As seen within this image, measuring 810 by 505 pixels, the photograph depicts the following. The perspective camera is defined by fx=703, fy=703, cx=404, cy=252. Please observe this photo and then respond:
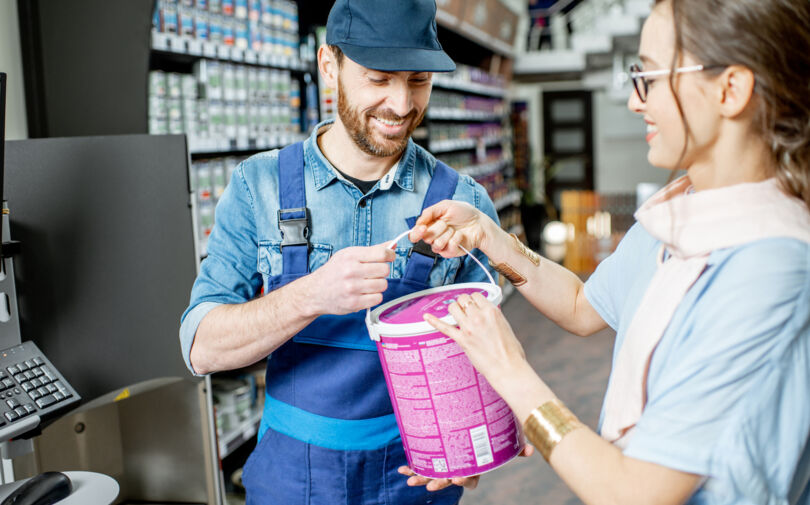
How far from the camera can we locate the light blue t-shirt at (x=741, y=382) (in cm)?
91

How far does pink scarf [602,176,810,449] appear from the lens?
97 cm

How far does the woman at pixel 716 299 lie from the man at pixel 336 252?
48cm

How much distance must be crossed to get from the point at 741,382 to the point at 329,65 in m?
1.10

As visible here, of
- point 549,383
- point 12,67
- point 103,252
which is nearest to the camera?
point 103,252

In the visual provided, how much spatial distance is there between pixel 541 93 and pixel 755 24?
12.1 m

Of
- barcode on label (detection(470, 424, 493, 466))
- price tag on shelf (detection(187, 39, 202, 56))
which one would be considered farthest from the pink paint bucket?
price tag on shelf (detection(187, 39, 202, 56))

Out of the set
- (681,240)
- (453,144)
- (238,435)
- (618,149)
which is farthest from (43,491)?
(618,149)

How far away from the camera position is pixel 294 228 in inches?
58.4

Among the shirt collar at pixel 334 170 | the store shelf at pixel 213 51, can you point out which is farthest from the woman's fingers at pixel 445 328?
the store shelf at pixel 213 51

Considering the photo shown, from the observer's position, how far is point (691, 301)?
3.22 feet

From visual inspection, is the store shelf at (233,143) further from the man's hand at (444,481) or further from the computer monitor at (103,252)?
the man's hand at (444,481)

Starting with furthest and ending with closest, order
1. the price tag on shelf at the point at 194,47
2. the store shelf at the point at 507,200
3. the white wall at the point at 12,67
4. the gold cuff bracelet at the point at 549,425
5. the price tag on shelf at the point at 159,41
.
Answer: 1. the store shelf at the point at 507,200
2. the price tag on shelf at the point at 194,47
3. the price tag on shelf at the point at 159,41
4. the white wall at the point at 12,67
5. the gold cuff bracelet at the point at 549,425

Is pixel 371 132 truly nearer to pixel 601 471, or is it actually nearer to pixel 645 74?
pixel 645 74

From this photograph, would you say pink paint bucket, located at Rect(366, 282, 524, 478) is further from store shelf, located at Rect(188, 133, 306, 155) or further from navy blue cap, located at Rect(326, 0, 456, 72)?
store shelf, located at Rect(188, 133, 306, 155)
